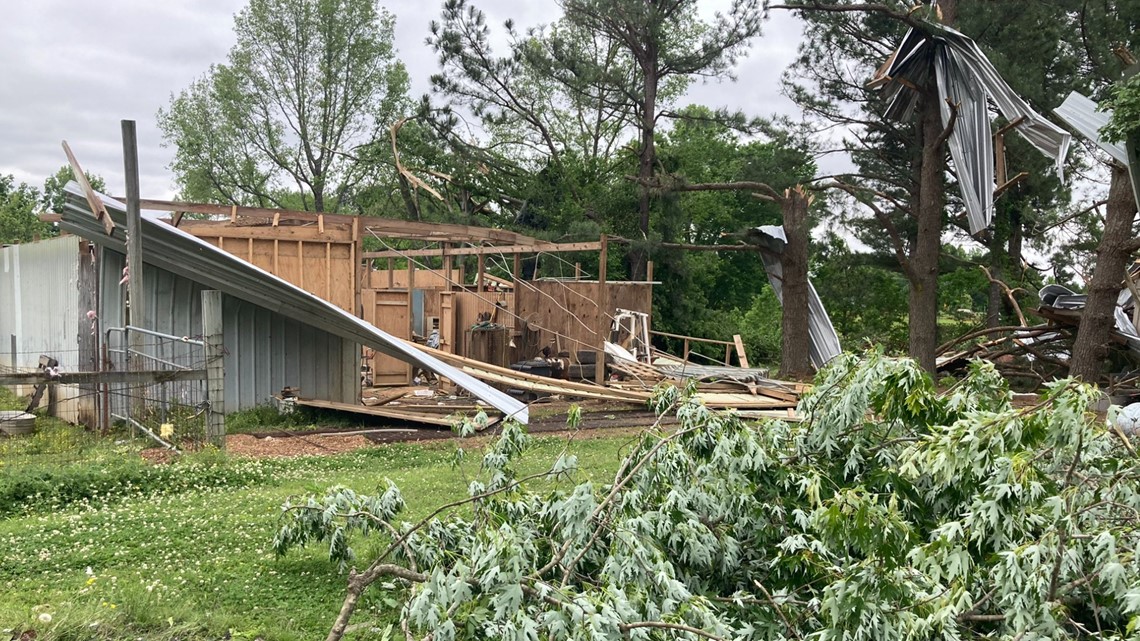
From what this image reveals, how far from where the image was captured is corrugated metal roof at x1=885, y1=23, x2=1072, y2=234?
40.9ft

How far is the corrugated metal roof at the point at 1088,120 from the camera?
412 inches

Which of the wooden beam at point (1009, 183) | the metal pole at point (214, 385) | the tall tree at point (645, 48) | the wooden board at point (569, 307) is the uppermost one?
the tall tree at point (645, 48)

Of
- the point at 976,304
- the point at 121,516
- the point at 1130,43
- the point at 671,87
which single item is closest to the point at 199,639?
the point at 121,516

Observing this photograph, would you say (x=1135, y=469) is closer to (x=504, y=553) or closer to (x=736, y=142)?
(x=504, y=553)

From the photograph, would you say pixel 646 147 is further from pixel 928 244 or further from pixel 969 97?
pixel 969 97

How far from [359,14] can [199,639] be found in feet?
118

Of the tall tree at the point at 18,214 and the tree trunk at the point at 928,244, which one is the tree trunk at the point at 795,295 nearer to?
the tree trunk at the point at 928,244

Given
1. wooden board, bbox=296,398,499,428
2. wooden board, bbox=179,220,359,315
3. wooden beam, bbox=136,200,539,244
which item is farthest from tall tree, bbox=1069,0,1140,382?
wooden board, bbox=179,220,359,315

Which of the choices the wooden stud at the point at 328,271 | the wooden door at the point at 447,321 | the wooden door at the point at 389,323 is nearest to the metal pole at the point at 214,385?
the wooden stud at the point at 328,271

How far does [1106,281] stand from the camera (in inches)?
468

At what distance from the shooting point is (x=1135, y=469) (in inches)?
139

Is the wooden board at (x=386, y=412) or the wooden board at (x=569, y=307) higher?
the wooden board at (x=569, y=307)

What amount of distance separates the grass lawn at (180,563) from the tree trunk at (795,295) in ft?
35.4

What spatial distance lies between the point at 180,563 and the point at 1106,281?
1229 cm
